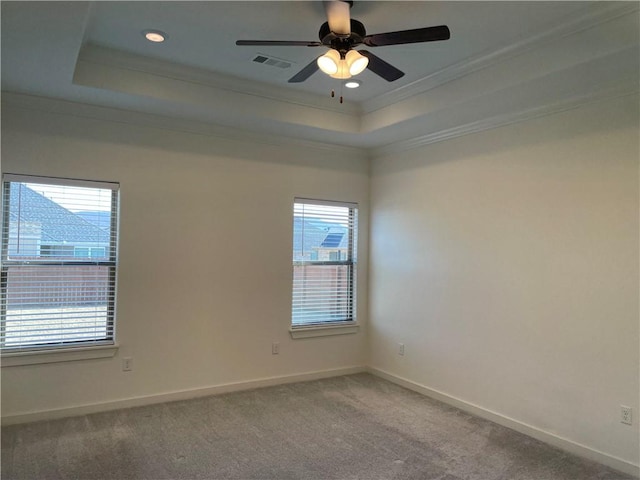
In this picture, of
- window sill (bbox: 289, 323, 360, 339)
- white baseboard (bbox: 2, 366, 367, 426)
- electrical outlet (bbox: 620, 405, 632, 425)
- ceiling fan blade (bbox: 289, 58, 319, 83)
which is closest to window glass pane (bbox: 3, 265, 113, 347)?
white baseboard (bbox: 2, 366, 367, 426)

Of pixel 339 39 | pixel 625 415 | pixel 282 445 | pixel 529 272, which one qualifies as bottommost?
pixel 282 445

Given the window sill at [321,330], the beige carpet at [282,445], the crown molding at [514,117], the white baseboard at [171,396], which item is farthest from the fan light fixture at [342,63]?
the white baseboard at [171,396]

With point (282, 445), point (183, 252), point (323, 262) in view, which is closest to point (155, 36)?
point (183, 252)

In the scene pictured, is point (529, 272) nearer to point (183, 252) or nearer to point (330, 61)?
point (330, 61)

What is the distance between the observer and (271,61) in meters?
3.47

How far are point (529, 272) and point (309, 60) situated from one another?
97.3 inches

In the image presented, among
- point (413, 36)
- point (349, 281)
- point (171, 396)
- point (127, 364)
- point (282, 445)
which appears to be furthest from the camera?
point (349, 281)

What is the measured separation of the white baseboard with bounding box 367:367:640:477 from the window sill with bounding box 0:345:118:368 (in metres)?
2.95

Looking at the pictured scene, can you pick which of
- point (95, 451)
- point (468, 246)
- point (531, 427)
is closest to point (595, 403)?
point (531, 427)

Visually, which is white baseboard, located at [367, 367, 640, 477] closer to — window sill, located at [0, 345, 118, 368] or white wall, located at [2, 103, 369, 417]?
white wall, located at [2, 103, 369, 417]

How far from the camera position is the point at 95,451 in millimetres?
3076

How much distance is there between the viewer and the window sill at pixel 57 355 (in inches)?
139

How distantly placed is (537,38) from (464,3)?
0.66m

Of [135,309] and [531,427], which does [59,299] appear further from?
[531,427]
